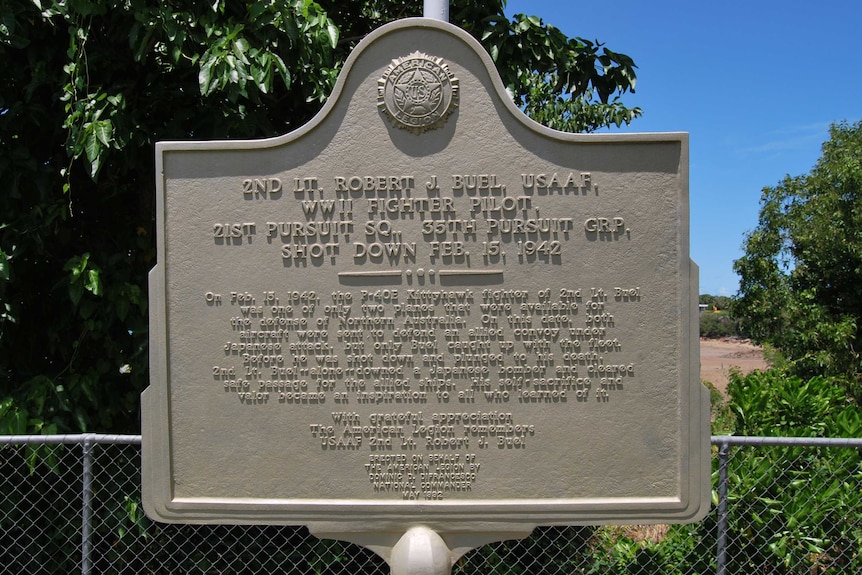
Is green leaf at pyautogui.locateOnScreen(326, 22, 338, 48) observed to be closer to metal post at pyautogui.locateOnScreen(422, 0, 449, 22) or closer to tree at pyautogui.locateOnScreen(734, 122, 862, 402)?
metal post at pyautogui.locateOnScreen(422, 0, 449, 22)

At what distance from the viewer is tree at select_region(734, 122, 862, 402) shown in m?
11.6

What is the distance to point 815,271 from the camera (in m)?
12.5

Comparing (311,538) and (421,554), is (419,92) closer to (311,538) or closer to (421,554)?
(421,554)

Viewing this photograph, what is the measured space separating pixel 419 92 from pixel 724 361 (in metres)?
29.8

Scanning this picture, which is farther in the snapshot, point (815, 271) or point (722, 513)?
point (815, 271)

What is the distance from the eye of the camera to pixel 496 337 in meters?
3.37

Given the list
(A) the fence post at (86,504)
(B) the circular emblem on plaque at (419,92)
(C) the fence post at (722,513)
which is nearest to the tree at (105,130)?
(A) the fence post at (86,504)

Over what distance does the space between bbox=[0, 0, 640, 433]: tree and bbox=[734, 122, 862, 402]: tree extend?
9.14 metres

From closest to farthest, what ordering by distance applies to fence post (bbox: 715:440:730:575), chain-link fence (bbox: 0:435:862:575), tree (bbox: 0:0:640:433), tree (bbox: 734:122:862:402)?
fence post (bbox: 715:440:730:575) → tree (bbox: 0:0:640:433) → chain-link fence (bbox: 0:435:862:575) → tree (bbox: 734:122:862:402)

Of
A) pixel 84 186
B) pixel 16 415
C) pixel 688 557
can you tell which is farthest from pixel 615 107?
pixel 16 415

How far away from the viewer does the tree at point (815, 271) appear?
1158cm

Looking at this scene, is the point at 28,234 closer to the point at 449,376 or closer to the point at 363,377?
the point at 363,377

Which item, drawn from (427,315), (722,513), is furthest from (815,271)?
(427,315)

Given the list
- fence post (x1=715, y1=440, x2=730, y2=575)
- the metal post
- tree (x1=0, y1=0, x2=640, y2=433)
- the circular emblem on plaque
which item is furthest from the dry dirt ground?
the circular emblem on plaque
